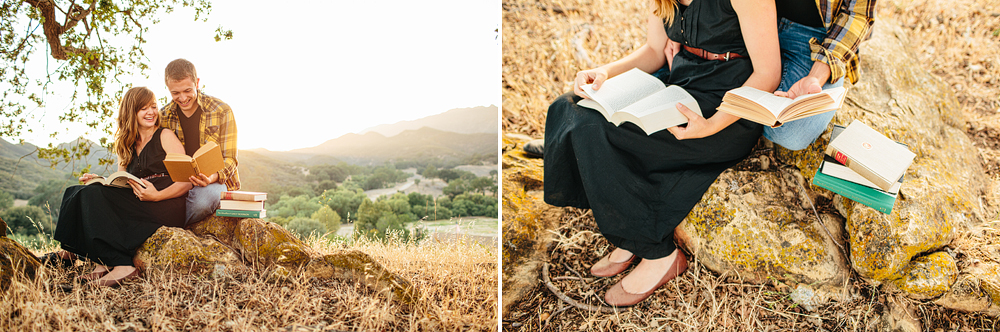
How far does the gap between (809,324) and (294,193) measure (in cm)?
230

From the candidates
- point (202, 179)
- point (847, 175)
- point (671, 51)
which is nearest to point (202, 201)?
point (202, 179)

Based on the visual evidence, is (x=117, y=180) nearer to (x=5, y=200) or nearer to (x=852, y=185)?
(x=5, y=200)

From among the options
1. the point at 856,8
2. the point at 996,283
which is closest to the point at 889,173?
the point at 856,8

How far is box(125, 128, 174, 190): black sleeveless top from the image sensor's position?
1.61 meters

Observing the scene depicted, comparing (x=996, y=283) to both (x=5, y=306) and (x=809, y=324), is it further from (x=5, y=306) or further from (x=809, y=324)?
(x=5, y=306)

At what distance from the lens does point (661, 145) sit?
159 centimetres

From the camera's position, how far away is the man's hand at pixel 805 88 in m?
1.26

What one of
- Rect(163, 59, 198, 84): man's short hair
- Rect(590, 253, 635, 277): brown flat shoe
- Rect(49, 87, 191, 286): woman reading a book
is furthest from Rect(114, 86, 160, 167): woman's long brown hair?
Rect(590, 253, 635, 277): brown flat shoe

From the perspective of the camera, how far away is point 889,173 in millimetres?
1393

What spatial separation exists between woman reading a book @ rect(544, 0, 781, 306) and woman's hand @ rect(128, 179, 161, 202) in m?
1.64

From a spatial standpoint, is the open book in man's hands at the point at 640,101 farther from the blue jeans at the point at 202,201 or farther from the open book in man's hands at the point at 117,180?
the open book in man's hands at the point at 117,180

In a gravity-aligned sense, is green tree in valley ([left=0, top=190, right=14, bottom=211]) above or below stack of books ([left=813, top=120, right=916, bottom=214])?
above

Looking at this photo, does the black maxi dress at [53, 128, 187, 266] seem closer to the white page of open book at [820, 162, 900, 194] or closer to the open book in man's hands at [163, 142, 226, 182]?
the open book in man's hands at [163, 142, 226, 182]

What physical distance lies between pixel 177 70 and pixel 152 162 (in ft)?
1.30
